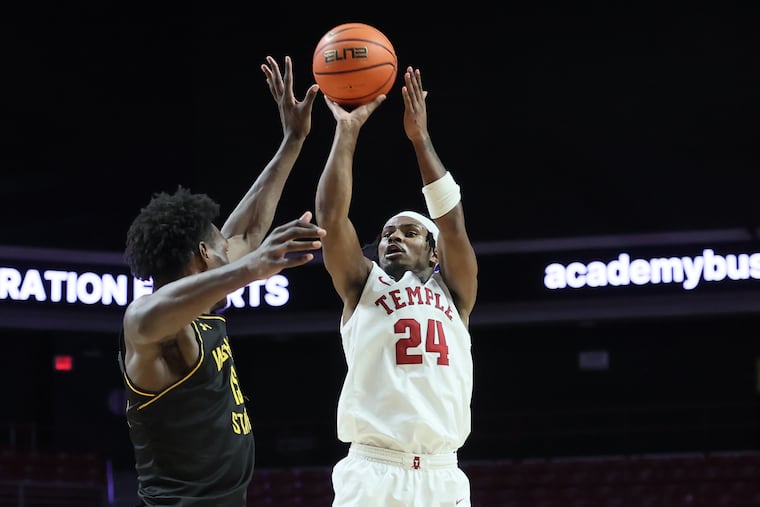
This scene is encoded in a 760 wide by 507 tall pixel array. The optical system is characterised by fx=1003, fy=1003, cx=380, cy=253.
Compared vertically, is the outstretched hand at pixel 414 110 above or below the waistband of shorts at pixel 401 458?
above

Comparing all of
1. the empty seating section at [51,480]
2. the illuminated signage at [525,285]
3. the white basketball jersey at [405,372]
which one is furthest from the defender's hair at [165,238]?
the illuminated signage at [525,285]

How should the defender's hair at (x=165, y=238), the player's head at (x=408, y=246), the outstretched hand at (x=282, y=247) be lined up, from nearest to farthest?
the outstretched hand at (x=282, y=247) → the defender's hair at (x=165, y=238) → the player's head at (x=408, y=246)

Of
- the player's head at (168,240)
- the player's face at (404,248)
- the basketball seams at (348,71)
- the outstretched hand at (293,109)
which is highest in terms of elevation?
the basketball seams at (348,71)

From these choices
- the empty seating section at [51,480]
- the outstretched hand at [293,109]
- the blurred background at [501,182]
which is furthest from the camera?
the blurred background at [501,182]

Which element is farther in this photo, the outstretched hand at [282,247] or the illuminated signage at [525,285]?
the illuminated signage at [525,285]

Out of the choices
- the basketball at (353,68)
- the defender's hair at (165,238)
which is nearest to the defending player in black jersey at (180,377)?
the defender's hair at (165,238)

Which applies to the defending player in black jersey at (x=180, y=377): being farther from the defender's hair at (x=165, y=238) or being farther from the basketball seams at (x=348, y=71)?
Result: the basketball seams at (x=348, y=71)

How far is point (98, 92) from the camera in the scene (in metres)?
14.4

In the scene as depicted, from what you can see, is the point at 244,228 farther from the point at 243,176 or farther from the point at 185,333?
the point at 243,176

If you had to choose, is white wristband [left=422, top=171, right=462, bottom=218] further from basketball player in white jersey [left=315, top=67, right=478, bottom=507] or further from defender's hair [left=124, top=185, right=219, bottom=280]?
defender's hair [left=124, top=185, right=219, bottom=280]

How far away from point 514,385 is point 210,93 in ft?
20.6

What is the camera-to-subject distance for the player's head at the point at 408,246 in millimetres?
4828

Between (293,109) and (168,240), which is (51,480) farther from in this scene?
(168,240)

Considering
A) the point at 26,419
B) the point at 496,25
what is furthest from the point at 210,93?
the point at 26,419
